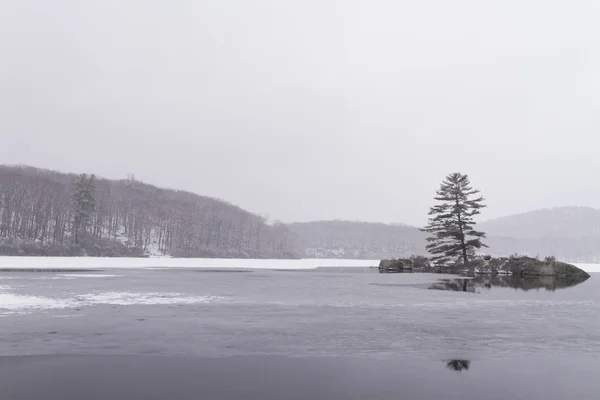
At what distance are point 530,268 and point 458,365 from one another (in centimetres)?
4501

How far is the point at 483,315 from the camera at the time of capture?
1539cm

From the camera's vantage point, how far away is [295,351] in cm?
968

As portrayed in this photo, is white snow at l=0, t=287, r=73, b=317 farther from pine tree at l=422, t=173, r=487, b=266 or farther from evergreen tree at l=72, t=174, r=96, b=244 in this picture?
evergreen tree at l=72, t=174, r=96, b=244

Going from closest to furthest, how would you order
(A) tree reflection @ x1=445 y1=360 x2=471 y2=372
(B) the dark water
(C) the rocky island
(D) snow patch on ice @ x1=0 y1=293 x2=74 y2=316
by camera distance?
1. (B) the dark water
2. (A) tree reflection @ x1=445 y1=360 x2=471 y2=372
3. (D) snow patch on ice @ x1=0 y1=293 x2=74 y2=316
4. (C) the rocky island

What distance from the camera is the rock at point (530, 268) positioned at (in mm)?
45794

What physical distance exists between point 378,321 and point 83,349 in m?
8.68

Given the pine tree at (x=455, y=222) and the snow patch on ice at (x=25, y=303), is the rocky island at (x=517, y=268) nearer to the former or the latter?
the pine tree at (x=455, y=222)

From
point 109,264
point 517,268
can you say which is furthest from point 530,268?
point 109,264

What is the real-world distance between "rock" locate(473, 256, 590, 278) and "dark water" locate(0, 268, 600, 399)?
32.5 meters

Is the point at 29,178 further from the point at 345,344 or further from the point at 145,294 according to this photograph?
the point at 345,344

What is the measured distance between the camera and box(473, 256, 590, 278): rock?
150 ft

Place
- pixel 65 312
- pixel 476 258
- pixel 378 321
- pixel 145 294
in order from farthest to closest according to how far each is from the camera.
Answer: pixel 476 258, pixel 145 294, pixel 65 312, pixel 378 321

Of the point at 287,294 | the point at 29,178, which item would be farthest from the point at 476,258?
the point at 29,178

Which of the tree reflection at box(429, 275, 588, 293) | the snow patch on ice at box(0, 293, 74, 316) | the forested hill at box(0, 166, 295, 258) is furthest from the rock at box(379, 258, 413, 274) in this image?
the forested hill at box(0, 166, 295, 258)
